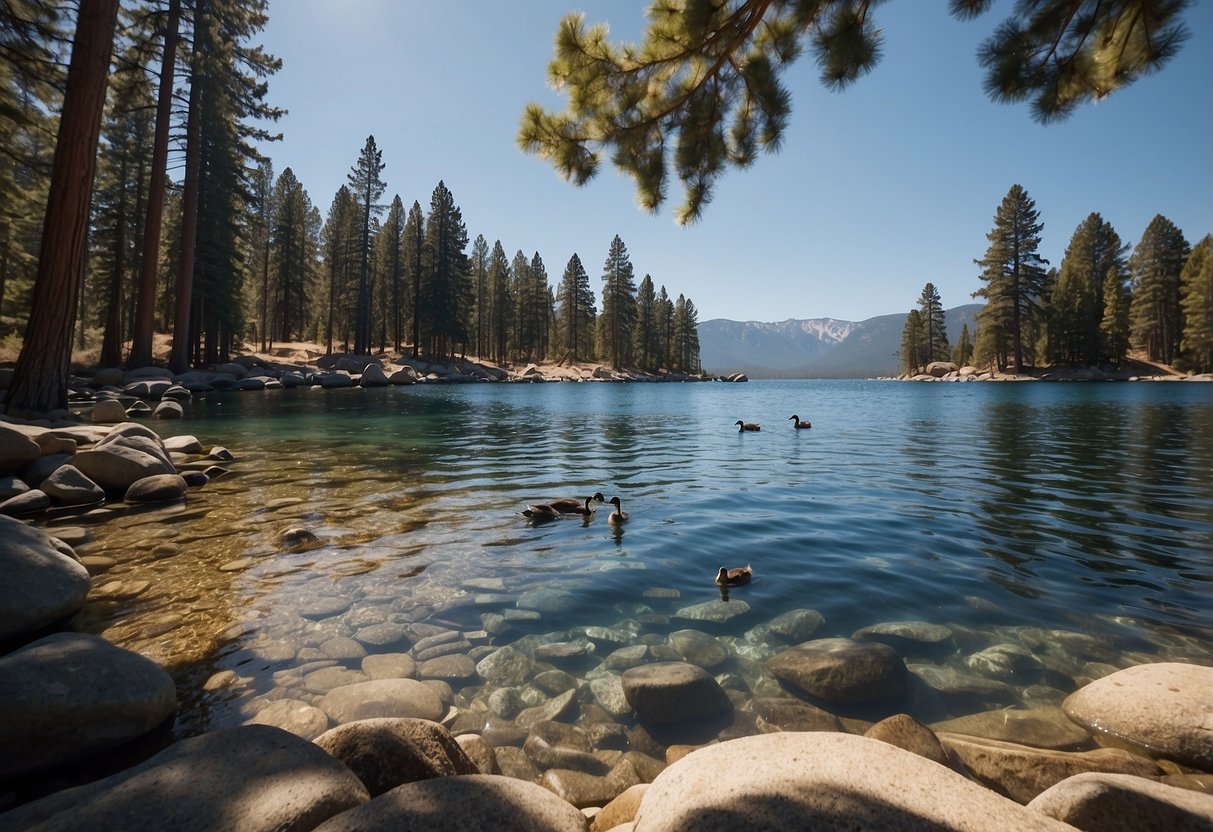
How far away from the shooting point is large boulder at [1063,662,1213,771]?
321 centimetres

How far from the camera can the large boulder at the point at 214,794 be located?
1855mm

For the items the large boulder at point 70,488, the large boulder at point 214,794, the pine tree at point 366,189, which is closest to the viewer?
the large boulder at point 214,794

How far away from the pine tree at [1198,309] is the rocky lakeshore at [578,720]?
71.2 m

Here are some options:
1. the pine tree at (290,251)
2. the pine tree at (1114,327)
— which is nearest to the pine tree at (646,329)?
the pine tree at (290,251)

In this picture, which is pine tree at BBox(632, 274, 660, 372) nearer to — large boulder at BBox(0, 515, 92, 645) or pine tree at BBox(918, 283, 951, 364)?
pine tree at BBox(918, 283, 951, 364)

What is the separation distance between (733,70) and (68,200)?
13743 mm

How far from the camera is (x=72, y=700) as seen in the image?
2812mm

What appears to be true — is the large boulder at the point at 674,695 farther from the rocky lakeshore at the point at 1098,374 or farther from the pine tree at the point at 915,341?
the pine tree at the point at 915,341

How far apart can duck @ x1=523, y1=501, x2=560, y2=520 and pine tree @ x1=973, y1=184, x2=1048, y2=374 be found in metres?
72.4

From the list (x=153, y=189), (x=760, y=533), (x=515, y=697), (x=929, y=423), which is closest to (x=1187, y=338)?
(x=929, y=423)

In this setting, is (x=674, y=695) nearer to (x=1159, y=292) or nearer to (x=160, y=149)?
(x=160, y=149)

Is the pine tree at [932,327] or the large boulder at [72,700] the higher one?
the pine tree at [932,327]

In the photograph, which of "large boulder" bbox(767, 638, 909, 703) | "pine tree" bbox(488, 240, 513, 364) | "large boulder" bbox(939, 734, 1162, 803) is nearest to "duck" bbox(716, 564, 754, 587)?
"large boulder" bbox(767, 638, 909, 703)

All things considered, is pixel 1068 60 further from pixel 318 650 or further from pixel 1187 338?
pixel 1187 338
